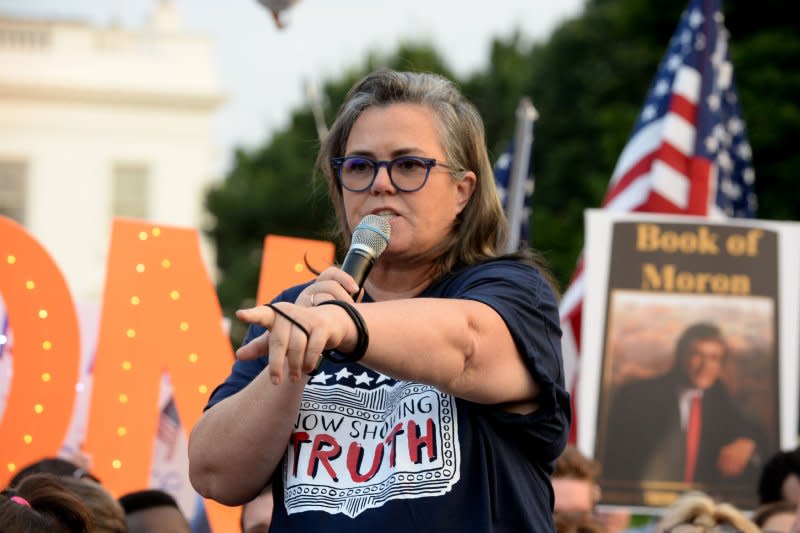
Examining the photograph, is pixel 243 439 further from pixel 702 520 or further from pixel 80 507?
pixel 702 520

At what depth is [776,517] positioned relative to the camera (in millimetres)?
5234

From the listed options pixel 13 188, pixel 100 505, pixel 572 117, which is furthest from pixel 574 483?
pixel 13 188

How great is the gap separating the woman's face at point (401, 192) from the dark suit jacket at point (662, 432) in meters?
3.90

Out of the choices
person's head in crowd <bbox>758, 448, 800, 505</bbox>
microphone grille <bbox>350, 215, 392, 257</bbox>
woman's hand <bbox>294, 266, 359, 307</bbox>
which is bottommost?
person's head in crowd <bbox>758, 448, 800, 505</bbox>

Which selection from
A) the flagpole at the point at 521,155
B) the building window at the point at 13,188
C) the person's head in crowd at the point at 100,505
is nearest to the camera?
the person's head in crowd at the point at 100,505

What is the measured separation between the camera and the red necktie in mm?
6566

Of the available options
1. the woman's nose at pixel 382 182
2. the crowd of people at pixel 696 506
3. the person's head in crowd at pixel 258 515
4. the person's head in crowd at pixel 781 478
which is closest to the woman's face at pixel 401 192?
the woman's nose at pixel 382 182

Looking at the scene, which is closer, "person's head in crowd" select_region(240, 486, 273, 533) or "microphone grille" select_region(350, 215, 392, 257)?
"microphone grille" select_region(350, 215, 392, 257)

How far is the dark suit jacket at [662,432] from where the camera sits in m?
6.52

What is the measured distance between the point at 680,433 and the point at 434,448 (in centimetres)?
417

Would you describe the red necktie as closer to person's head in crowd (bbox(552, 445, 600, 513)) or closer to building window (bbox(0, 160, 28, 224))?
person's head in crowd (bbox(552, 445, 600, 513))

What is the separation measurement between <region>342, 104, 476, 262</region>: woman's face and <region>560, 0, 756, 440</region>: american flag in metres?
5.09

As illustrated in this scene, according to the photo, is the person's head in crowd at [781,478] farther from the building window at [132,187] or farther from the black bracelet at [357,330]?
the building window at [132,187]

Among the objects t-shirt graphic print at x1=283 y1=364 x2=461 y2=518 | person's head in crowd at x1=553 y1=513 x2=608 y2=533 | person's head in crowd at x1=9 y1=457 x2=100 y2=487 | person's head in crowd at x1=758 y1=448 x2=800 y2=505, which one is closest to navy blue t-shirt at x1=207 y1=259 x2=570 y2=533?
t-shirt graphic print at x1=283 y1=364 x2=461 y2=518
